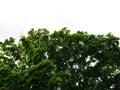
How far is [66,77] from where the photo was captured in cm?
4353

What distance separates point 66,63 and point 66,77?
2949mm

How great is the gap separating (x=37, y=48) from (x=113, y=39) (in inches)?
386

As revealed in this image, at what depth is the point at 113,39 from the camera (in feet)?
151

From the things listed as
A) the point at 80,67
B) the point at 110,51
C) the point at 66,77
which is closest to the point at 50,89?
the point at 66,77

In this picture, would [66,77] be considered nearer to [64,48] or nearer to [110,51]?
[64,48]

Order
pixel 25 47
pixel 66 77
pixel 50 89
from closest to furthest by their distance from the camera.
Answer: pixel 50 89
pixel 66 77
pixel 25 47

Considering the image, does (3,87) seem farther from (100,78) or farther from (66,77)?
(100,78)

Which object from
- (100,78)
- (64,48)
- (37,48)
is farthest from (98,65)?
(37,48)

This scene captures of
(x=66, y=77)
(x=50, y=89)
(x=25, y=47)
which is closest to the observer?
(x=50, y=89)

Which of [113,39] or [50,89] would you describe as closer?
[50,89]

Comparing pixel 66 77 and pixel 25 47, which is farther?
pixel 25 47

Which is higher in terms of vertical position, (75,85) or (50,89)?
(75,85)

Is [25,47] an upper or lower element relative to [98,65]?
upper

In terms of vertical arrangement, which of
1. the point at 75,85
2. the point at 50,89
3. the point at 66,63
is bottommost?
the point at 50,89
